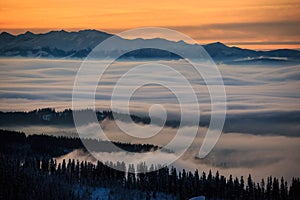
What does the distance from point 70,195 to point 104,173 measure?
30.6 metres

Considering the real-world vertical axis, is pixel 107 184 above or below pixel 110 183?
below

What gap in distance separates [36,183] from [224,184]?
47725 mm

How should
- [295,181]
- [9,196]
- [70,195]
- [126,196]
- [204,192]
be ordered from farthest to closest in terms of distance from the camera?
1. [295,181]
2. [204,192]
3. [126,196]
4. [70,195]
5. [9,196]

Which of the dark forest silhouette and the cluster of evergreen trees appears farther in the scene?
the cluster of evergreen trees

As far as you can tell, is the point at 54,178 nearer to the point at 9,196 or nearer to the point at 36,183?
the point at 36,183

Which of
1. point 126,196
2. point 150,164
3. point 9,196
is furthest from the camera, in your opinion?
point 150,164

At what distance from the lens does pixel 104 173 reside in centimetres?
16375

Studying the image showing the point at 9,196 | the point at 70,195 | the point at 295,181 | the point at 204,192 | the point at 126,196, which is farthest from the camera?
the point at 295,181

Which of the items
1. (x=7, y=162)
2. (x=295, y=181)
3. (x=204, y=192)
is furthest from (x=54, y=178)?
(x=295, y=181)

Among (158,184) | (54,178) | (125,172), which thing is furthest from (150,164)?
(54,178)

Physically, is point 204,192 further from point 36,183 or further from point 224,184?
point 36,183

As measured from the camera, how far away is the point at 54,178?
14712 cm

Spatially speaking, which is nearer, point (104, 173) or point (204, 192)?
point (204, 192)

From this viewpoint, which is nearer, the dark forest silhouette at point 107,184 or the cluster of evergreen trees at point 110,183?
the dark forest silhouette at point 107,184
